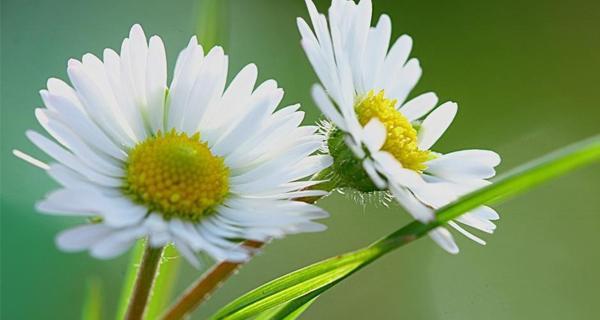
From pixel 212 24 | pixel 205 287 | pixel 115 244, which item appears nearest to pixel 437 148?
pixel 212 24

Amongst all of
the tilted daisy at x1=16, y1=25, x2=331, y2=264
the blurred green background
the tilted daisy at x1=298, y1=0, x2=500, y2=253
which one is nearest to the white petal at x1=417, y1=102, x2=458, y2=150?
the tilted daisy at x1=298, y1=0, x2=500, y2=253

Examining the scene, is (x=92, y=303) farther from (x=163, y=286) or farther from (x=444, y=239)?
(x=444, y=239)

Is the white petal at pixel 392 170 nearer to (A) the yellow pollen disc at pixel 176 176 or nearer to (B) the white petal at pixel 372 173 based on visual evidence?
(B) the white petal at pixel 372 173

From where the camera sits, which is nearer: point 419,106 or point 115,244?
point 115,244

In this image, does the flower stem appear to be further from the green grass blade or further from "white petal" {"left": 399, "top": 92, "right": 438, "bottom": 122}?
"white petal" {"left": 399, "top": 92, "right": 438, "bottom": 122}

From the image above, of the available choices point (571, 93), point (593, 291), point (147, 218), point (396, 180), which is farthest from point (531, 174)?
point (571, 93)
